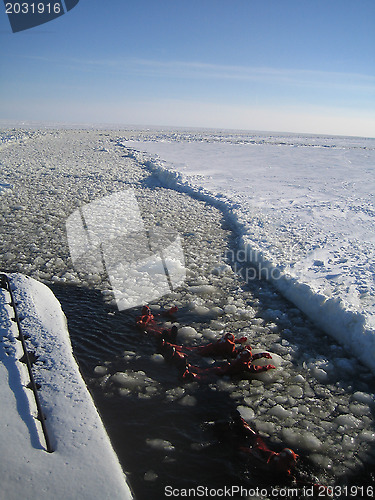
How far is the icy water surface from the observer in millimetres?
3074

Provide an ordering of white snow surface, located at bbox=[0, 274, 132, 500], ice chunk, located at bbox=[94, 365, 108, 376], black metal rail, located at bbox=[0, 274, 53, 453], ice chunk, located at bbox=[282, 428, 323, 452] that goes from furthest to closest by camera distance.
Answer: ice chunk, located at bbox=[94, 365, 108, 376]
ice chunk, located at bbox=[282, 428, 323, 452]
black metal rail, located at bbox=[0, 274, 53, 453]
white snow surface, located at bbox=[0, 274, 132, 500]

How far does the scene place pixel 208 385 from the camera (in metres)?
4.00

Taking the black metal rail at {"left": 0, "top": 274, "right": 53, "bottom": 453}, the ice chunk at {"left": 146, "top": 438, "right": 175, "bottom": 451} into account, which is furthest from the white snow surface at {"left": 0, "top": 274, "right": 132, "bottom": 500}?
the ice chunk at {"left": 146, "top": 438, "right": 175, "bottom": 451}

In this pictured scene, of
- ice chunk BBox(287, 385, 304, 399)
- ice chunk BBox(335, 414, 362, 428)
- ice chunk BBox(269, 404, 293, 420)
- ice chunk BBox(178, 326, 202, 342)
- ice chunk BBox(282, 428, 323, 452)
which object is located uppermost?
A: ice chunk BBox(178, 326, 202, 342)

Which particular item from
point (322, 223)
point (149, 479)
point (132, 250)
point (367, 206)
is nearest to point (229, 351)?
point (149, 479)

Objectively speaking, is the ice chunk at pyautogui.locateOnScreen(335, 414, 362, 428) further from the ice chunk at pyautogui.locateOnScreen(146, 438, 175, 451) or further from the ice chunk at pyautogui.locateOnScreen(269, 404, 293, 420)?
the ice chunk at pyautogui.locateOnScreen(146, 438, 175, 451)

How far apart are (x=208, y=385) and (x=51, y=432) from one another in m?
1.75

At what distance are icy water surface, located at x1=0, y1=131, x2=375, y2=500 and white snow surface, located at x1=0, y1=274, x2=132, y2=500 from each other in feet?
0.67

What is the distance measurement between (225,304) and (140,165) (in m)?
17.7

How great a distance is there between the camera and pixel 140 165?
71.8ft

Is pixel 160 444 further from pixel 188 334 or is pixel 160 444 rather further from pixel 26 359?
pixel 188 334

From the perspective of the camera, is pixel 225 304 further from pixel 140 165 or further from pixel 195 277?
pixel 140 165

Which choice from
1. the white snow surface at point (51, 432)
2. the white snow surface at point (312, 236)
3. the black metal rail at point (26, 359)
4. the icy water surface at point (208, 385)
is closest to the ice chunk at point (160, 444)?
the icy water surface at point (208, 385)

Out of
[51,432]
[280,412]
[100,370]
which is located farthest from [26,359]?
[280,412]
